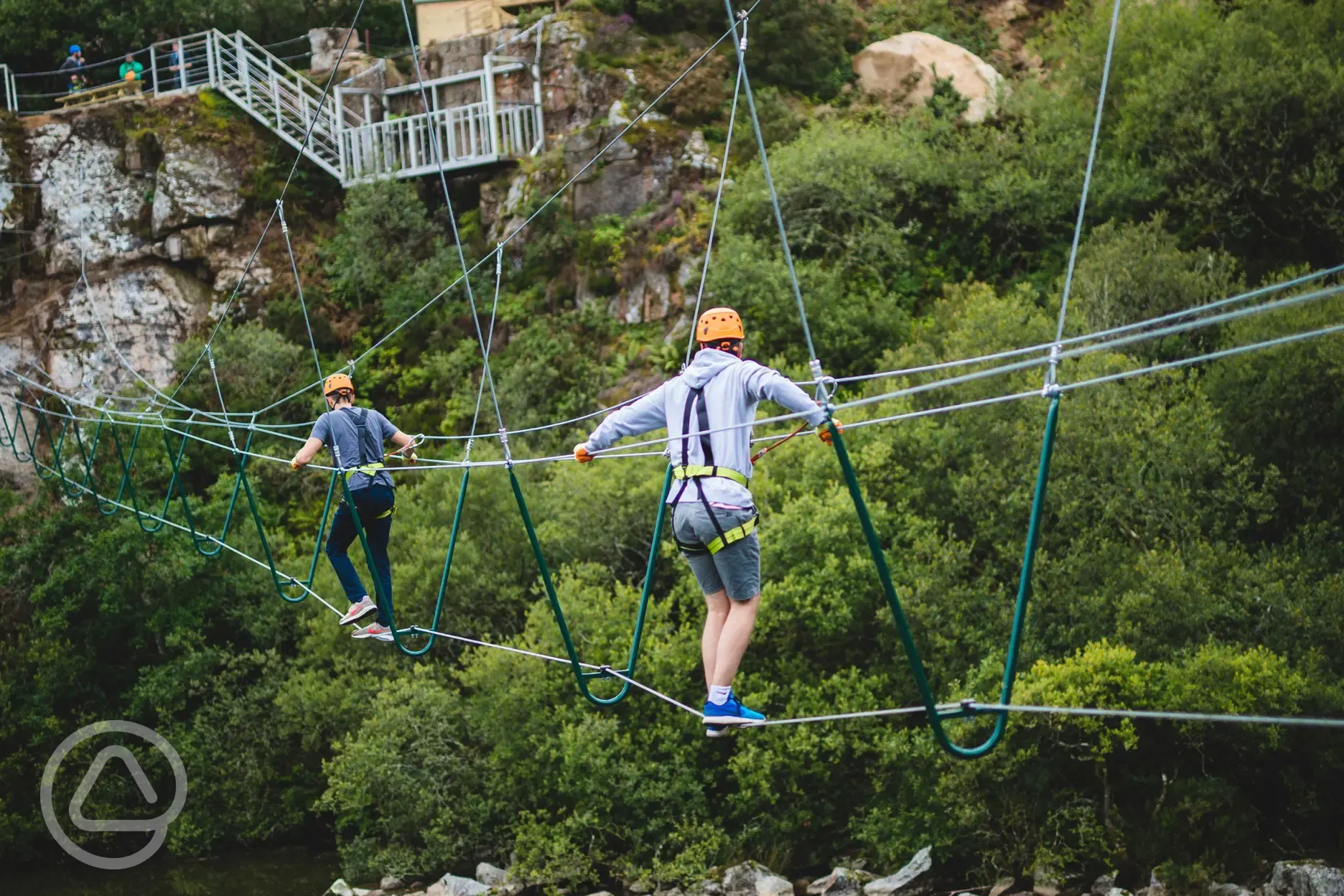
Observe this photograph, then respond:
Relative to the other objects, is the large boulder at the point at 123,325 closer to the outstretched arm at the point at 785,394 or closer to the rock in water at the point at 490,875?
the rock in water at the point at 490,875

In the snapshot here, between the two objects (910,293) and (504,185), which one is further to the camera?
(504,185)

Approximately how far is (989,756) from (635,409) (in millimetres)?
11937

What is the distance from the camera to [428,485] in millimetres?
21875

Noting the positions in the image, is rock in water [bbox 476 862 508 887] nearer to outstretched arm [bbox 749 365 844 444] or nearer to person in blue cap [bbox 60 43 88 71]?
outstretched arm [bbox 749 365 844 444]

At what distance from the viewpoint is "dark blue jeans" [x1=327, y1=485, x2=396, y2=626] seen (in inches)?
362

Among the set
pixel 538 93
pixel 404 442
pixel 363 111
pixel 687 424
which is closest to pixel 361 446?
pixel 404 442


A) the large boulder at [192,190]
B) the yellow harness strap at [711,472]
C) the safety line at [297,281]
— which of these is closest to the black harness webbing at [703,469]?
the yellow harness strap at [711,472]

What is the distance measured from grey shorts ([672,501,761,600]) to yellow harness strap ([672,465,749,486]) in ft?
0.40

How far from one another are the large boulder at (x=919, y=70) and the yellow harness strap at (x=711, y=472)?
19104mm

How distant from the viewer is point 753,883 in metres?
18.1

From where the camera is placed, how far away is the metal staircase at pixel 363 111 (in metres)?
25.4

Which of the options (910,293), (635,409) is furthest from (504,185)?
(635,409)

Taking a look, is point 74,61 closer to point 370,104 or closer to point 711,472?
point 370,104

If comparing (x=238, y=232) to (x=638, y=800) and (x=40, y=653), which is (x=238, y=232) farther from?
(x=638, y=800)
